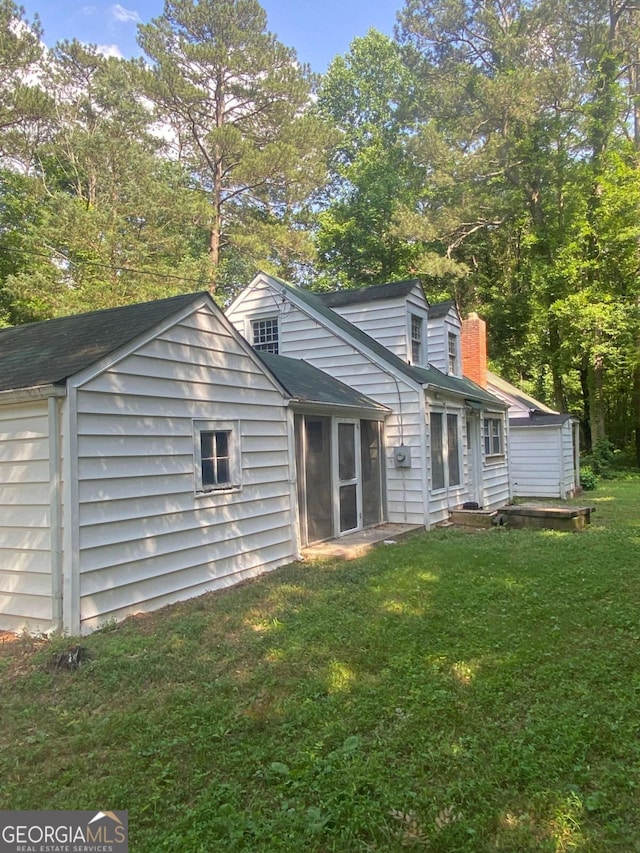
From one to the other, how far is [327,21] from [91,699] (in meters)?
26.2

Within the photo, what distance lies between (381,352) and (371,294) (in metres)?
1.71

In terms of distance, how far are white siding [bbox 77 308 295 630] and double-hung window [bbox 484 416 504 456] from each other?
8.35 metres

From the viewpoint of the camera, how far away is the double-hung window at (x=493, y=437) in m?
15.0

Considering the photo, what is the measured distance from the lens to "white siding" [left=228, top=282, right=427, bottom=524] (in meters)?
11.1

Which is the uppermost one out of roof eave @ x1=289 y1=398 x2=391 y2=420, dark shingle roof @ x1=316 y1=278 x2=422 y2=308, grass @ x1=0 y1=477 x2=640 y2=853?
dark shingle roof @ x1=316 y1=278 x2=422 y2=308

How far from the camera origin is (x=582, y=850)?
2383mm

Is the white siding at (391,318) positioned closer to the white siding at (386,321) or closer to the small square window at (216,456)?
the white siding at (386,321)

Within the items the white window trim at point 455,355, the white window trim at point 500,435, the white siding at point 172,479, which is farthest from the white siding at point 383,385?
the white window trim at point 500,435

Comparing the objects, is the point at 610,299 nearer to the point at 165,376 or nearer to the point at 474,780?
the point at 165,376

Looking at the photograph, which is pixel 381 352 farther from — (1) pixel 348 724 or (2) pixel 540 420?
(1) pixel 348 724

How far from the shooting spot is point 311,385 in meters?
9.84

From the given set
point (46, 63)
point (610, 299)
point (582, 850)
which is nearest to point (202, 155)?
point (46, 63)

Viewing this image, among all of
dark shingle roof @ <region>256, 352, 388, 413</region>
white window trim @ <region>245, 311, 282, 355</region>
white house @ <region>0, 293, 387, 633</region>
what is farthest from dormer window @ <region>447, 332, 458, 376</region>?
white house @ <region>0, 293, 387, 633</region>

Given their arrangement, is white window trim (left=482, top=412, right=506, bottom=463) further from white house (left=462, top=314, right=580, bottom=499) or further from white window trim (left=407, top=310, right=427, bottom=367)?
white window trim (left=407, top=310, right=427, bottom=367)
